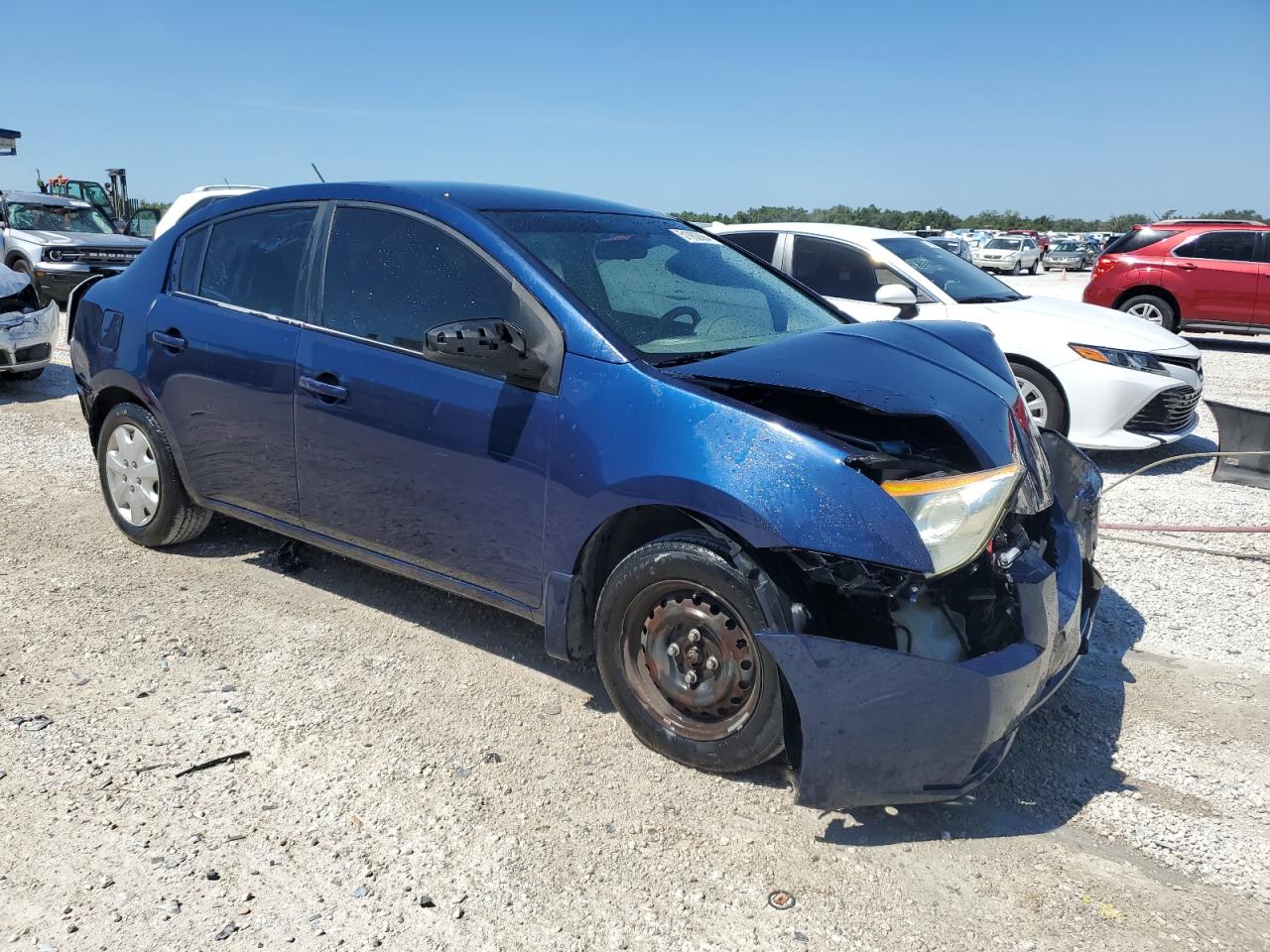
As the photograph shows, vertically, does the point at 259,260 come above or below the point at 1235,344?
above

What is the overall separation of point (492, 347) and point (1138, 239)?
13.7 m

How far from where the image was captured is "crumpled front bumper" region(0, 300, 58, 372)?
29.2ft

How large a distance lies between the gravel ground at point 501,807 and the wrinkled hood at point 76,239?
13067 millimetres

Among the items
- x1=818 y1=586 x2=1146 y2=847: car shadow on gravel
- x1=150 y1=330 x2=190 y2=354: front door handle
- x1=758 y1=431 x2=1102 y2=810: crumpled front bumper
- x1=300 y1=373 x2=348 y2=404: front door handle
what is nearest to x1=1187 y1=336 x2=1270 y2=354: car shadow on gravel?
x1=818 y1=586 x2=1146 y2=847: car shadow on gravel

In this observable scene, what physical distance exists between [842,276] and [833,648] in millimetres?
5454

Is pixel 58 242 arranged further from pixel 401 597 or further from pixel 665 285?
pixel 665 285

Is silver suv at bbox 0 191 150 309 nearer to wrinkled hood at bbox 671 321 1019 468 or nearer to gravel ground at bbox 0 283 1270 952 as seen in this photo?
gravel ground at bbox 0 283 1270 952

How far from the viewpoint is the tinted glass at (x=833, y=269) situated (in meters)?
7.57

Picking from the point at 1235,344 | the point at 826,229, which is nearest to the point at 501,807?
the point at 826,229

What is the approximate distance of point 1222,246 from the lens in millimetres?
13742

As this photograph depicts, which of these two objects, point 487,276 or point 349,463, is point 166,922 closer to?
point 349,463

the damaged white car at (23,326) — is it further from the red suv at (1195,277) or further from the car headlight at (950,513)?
the red suv at (1195,277)

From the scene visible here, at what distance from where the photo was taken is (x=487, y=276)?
3.51m

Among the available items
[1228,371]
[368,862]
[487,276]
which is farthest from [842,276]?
[1228,371]
